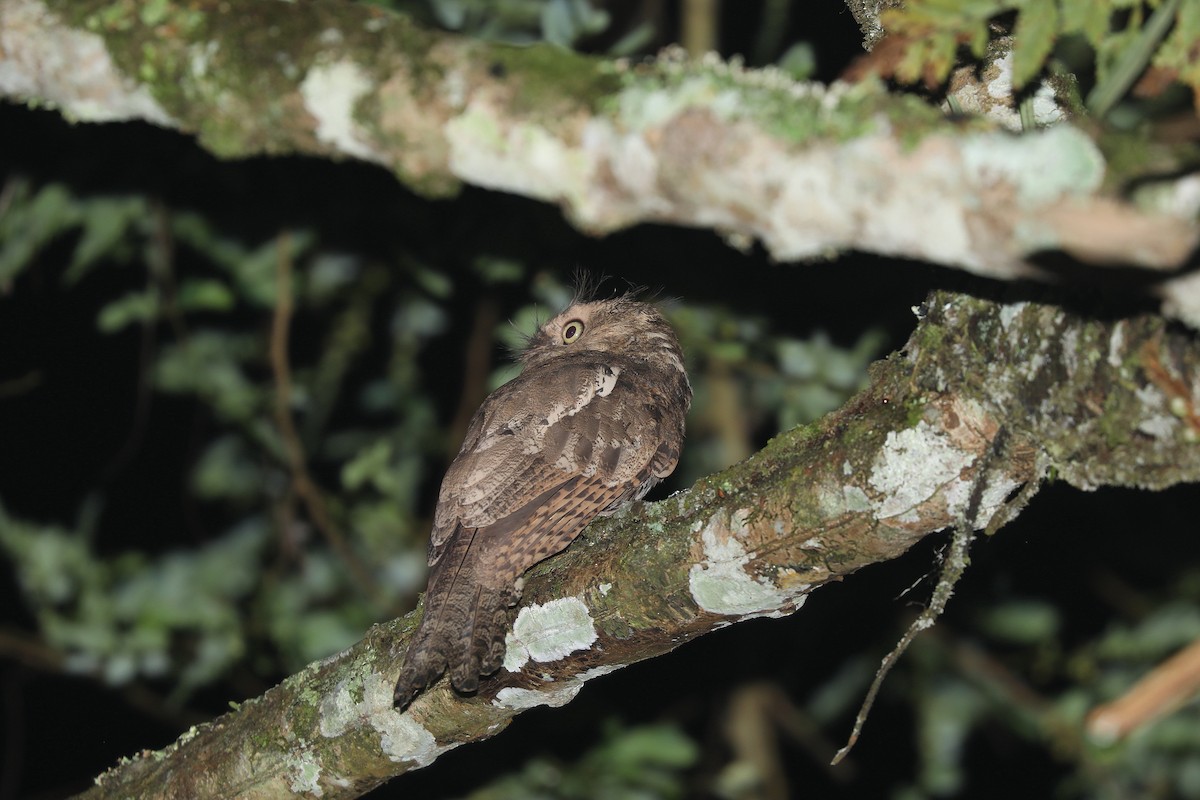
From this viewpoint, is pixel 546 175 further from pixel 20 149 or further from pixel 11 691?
pixel 11 691

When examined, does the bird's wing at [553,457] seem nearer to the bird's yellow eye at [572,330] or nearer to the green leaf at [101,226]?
the bird's yellow eye at [572,330]

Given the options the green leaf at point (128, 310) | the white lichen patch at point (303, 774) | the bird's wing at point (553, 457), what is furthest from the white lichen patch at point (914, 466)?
the green leaf at point (128, 310)

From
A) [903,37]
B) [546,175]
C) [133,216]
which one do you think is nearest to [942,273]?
[903,37]

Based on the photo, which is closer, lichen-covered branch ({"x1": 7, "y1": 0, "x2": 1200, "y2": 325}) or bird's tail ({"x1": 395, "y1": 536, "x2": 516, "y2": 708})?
lichen-covered branch ({"x1": 7, "y1": 0, "x2": 1200, "y2": 325})

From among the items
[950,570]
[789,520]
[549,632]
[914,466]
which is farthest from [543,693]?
[914,466]

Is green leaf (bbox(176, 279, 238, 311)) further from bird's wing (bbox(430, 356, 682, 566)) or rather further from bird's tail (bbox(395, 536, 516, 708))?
bird's tail (bbox(395, 536, 516, 708))

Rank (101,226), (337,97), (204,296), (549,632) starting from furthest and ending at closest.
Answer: (204,296)
(101,226)
(549,632)
(337,97)

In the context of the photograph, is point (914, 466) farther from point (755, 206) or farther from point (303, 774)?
point (303, 774)

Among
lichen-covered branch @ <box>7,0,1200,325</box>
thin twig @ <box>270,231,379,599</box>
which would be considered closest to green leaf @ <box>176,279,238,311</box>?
thin twig @ <box>270,231,379,599</box>
